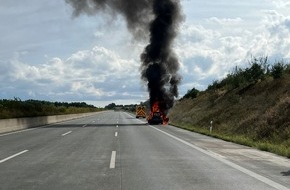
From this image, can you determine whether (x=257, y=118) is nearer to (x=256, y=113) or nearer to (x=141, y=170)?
(x=256, y=113)

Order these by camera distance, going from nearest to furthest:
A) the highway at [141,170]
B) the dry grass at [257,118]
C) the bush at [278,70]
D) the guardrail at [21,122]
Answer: the highway at [141,170], the dry grass at [257,118], the guardrail at [21,122], the bush at [278,70]

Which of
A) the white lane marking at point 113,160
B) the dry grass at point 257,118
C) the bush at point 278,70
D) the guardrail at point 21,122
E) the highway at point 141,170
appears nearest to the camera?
the highway at point 141,170

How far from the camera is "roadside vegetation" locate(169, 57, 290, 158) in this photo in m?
21.3

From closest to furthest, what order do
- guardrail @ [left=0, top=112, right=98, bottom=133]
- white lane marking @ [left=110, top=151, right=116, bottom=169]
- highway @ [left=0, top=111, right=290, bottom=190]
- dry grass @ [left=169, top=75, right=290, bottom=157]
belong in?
highway @ [left=0, top=111, right=290, bottom=190] < white lane marking @ [left=110, top=151, right=116, bottom=169] < dry grass @ [left=169, top=75, right=290, bottom=157] < guardrail @ [left=0, top=112, right=98, bottom=133]

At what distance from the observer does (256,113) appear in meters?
31.1

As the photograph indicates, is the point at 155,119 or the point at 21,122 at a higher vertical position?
the point at 155,119

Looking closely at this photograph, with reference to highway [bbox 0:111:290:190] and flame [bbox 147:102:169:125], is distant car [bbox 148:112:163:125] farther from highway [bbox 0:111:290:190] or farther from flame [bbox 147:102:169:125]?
highway [bbox 0:111:290:190]

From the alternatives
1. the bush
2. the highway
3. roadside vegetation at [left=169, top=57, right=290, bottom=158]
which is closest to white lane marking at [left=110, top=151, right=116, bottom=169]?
the highway

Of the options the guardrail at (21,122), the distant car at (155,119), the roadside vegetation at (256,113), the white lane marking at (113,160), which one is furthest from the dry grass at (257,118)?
the guardrail at (21,122)

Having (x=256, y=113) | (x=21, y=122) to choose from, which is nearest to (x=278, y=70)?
(x=256, y=113)

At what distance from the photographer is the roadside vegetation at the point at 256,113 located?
70.0 feet

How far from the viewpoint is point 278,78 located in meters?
38.4

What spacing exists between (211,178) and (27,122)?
27.7m

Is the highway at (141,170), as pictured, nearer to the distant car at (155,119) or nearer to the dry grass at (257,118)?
the dry grass at (257,118)
